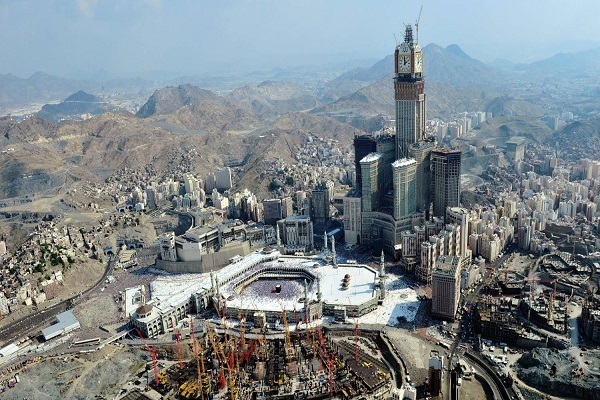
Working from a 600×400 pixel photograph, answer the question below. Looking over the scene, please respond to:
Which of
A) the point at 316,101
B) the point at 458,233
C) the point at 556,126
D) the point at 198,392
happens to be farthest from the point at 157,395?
the point at 316,101

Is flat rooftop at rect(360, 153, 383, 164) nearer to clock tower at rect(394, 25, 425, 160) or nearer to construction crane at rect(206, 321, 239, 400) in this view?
clock tower at rect(394, 25, 425, 160)

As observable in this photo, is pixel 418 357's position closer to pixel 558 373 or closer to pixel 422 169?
pixel 558 373

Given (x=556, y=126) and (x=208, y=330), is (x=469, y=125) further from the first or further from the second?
(x=208, y=330)

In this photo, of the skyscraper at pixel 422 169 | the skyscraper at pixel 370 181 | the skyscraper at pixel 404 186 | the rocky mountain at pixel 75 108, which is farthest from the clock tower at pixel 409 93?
the rocky mountain at pixel 75 108

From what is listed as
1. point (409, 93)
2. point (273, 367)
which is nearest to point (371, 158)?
→ point (409, 93)

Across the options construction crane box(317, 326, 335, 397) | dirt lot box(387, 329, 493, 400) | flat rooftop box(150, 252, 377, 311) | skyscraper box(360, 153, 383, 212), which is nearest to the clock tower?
skyscraper box(360, 153, 383, 212)

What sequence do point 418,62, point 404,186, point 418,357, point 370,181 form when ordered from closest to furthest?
point 418,357
point 404,186
point 370,181
point 418,62

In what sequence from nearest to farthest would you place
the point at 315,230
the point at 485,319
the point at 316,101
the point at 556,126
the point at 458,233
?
the point at 485,319, the point at 458,233, the point at 315,230, the point at 556,126, the point at 316,101
